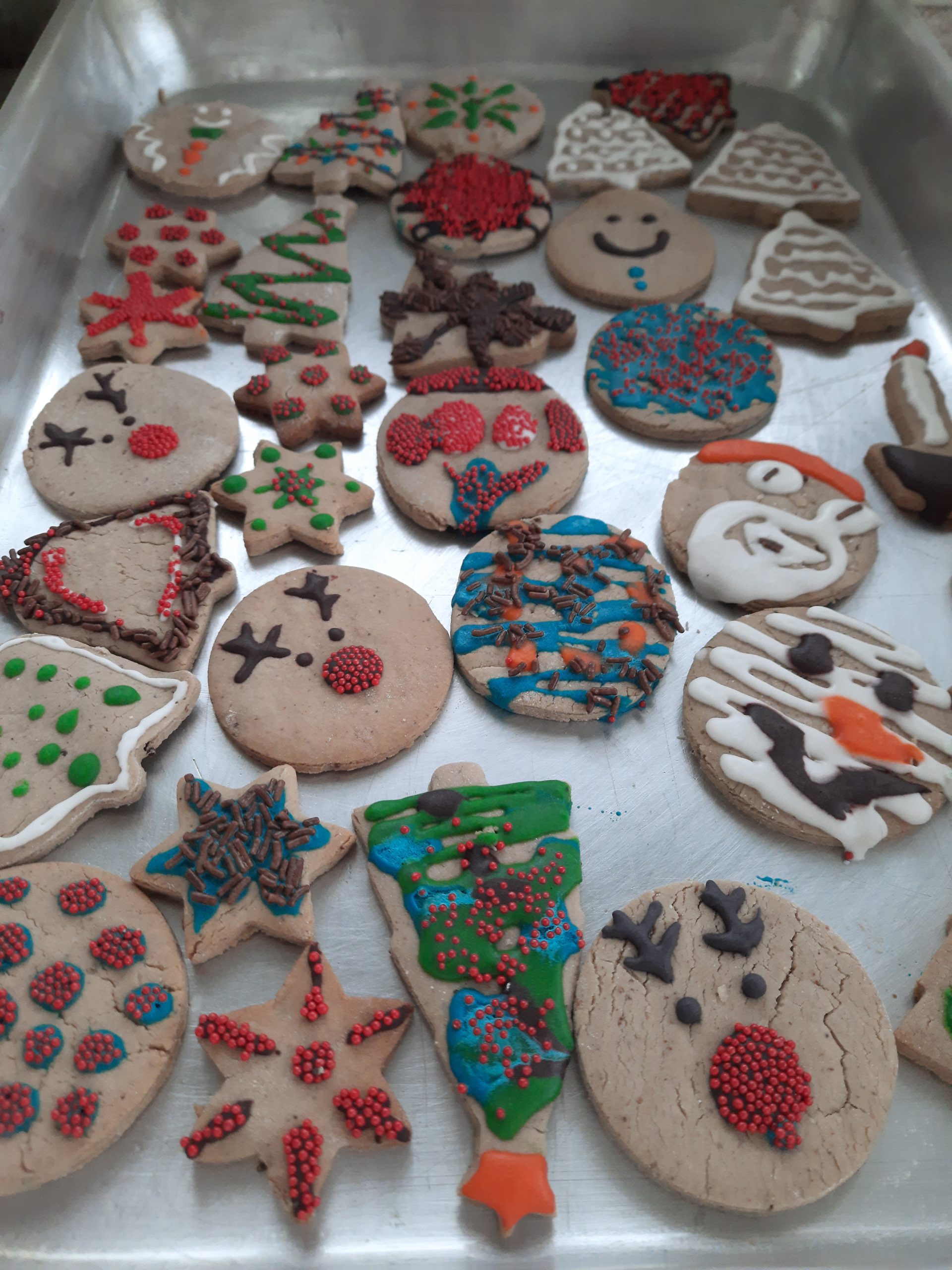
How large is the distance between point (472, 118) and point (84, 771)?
3201 millimetres

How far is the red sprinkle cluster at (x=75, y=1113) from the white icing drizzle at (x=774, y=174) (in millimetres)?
3756

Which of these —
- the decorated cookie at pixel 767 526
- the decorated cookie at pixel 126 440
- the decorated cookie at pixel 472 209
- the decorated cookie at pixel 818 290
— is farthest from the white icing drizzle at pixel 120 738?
the decorated cookie at pixel 818 290

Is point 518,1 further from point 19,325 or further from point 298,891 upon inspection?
point 298,891

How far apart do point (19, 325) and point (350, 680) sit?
1.84 meters

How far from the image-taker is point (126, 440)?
2938mm

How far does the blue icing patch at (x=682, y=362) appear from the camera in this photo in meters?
3.12

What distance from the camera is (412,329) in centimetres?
326

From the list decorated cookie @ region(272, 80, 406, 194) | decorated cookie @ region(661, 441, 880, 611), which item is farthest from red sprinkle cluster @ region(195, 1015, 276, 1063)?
decorated cookie @ region(272, 80, 406, 194)

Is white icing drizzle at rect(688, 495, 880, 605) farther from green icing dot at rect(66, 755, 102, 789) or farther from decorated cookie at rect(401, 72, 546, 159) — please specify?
decorated cookie at rect(401, 72, 546, 159)

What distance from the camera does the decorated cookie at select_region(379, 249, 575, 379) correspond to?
3.18 metres

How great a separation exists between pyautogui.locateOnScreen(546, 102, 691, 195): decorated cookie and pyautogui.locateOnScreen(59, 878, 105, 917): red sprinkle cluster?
3.19 metres

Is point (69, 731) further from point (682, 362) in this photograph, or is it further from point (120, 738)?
point (682, 362)

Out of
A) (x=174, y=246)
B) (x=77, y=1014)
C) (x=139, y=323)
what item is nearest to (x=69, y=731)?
(x=77, y=1014)

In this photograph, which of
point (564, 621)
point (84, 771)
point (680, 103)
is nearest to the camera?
point (84, 771)
